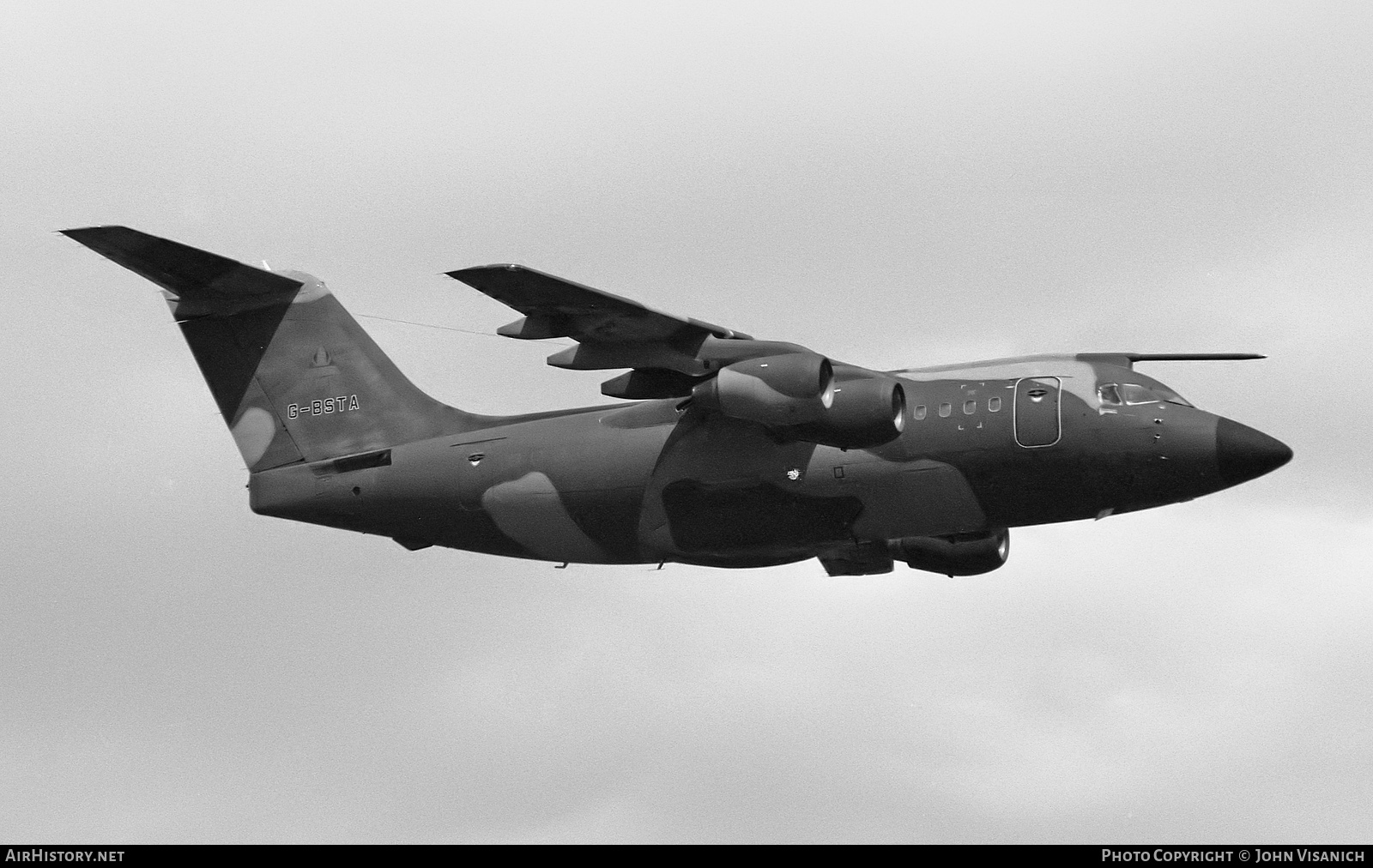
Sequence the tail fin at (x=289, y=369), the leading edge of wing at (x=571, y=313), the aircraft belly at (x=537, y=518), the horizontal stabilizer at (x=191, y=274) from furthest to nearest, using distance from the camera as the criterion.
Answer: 1. the tail fin at (x=289, y=369)
2. the horizontal stabilizer at (x=191, y=274)
3. the aircraft belly at (x=537, y=518)
4. the leading edge of wing at (x=571, y=313)

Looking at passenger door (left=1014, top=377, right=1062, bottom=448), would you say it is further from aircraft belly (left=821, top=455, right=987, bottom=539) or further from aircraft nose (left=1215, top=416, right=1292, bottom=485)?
aircraft nose (left=1215, top=416, right=1292, bottom=485)

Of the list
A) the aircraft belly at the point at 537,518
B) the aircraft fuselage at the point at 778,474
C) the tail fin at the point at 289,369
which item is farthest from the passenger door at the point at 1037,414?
the tail fin at the point at 289,369

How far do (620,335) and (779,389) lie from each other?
2.18 meters

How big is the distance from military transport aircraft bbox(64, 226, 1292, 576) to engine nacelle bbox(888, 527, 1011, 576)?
3 cm

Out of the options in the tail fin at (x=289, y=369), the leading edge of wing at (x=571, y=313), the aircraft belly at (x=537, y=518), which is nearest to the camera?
the leading edge of wing at (x=571, y=313)

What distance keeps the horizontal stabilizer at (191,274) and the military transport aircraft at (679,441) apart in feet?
0.11

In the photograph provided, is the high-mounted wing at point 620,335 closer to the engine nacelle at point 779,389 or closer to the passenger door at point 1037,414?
the engine nacelle at point 779,389

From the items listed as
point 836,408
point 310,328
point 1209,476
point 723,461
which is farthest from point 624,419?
point 1209,476

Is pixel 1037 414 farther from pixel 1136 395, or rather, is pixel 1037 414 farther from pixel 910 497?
pixel 910 497

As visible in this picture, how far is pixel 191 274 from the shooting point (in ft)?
90.8

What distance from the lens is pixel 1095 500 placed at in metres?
24.2

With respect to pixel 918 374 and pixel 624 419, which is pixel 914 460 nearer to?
pixel 918 374

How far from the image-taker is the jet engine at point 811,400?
23.9 m

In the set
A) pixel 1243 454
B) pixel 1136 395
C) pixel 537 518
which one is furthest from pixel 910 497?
pixel 537 518
